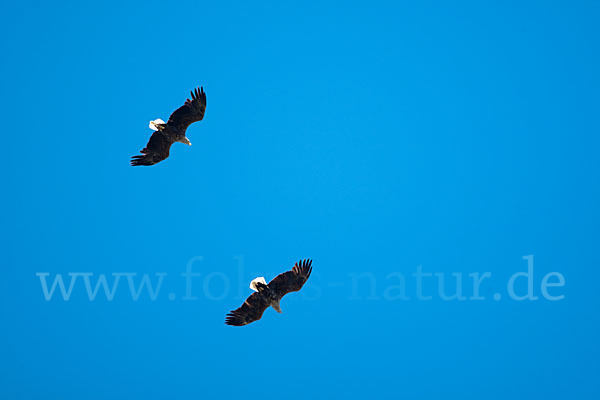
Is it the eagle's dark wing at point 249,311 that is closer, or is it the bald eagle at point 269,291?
the bald eagle at point 269,291

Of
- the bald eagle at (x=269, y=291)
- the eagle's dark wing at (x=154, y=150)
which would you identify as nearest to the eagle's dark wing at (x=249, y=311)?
the bald eagle at (x=269, y=291)

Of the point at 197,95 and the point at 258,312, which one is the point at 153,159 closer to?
the point at 197,95

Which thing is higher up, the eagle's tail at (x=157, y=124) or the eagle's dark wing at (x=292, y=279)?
the eagle's tail at (x=157, y=124)

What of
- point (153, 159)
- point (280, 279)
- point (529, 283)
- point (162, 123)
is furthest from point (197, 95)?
point (529, 283)

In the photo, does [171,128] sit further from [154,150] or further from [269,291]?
[269,291]

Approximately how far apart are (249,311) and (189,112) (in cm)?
601

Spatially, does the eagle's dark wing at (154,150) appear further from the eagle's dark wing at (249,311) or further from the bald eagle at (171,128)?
the eagle's dark wing at (249,311)

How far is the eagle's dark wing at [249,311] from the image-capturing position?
17.2 meters

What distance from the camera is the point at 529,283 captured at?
81.6m

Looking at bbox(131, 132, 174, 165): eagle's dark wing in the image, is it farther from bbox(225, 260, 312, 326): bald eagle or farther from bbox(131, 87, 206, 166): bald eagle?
bbox(225, 260, 312, 326): bald eagle

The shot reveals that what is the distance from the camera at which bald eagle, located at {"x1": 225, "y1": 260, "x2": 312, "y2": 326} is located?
1634cm

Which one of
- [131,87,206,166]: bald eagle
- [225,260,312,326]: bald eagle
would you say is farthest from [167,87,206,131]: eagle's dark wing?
[225,260,312,326]: bald eagle

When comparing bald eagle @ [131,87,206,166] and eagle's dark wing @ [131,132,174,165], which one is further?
eagle's dark wing @ [131,132,174,165]

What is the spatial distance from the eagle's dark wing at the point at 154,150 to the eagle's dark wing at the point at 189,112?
65cm
